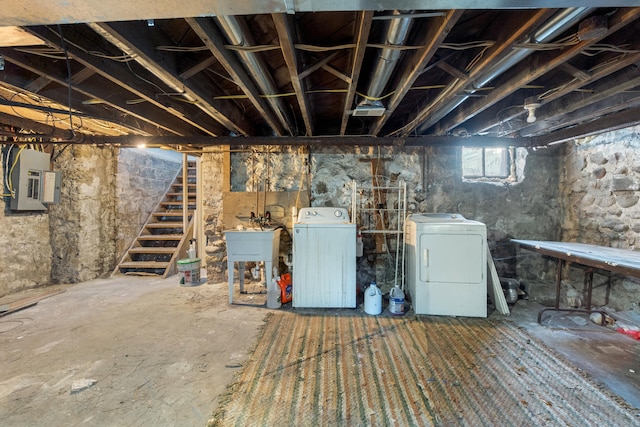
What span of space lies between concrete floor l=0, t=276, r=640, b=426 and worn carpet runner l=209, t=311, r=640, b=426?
0.18 metres

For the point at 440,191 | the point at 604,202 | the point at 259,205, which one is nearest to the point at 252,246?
the point at 259,205

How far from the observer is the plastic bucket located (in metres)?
3.73

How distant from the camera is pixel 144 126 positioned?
3.18 meters

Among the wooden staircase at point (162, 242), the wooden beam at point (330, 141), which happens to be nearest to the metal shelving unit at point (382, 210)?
the wooden beam at point (330, 141)

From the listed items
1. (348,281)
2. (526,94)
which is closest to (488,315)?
(348,281)

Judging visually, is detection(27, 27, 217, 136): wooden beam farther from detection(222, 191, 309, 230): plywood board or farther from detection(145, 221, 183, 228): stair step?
detection(145, 221, 183, 228): stair step

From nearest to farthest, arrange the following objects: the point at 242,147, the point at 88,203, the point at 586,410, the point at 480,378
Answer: the point at 586,410, the point at 480,378, the point at 242,147, the point at 88,203

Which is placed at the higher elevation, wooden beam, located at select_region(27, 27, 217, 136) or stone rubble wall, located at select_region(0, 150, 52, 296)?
wooden beam, located at select_region(27, 27, 217, 136)

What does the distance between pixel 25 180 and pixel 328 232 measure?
3808 millimetres

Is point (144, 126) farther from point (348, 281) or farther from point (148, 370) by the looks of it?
point (348, 281)

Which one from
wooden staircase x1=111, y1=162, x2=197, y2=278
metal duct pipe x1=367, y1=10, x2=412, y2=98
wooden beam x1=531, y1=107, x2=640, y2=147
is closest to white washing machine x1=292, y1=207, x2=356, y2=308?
metal duct pipe x1=367, y1=10, x2=412, y2=98

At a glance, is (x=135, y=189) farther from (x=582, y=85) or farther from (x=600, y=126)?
(x=600, y=126)

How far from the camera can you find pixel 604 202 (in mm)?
3037

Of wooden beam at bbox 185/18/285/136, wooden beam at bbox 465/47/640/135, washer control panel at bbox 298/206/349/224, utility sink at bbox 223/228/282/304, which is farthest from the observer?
washer control panel at bbox 298/206/349/224
